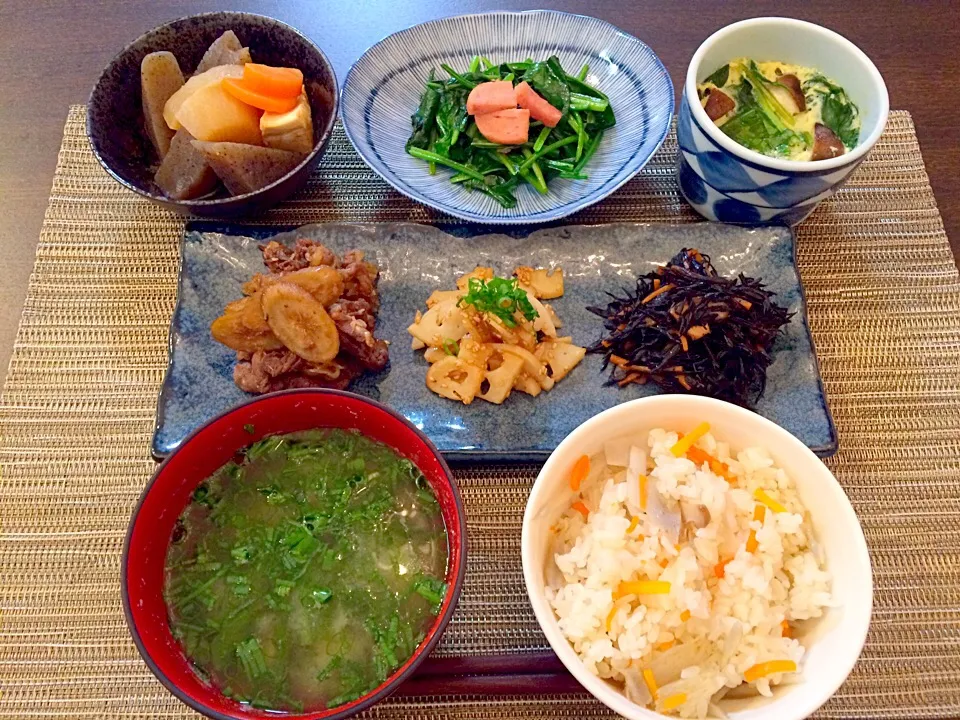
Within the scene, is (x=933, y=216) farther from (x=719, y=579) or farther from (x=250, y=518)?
(x=250, y=518)

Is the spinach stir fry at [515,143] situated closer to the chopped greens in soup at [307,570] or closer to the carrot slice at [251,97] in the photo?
the carrot slice at [251,97]

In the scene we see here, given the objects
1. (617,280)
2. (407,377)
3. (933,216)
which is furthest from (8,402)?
(933,216)

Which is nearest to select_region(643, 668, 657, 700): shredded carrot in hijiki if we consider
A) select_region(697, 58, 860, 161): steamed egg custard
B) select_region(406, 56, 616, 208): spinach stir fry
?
select_region(406, 56, 616, 208): spinach stir fry

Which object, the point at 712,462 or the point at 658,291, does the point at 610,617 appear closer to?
the point at 712,462

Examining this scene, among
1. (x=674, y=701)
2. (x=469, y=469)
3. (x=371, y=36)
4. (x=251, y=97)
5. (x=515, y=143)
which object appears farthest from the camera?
(x=371, y=36)

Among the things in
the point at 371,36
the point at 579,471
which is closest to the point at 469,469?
the point at 579,471

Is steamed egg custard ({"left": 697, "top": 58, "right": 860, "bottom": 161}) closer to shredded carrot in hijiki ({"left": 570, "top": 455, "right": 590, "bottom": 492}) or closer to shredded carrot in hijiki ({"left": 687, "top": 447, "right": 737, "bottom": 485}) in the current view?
shredded carrot in hijiki ({"left": 687, "top": 447, "right": 737, "bottom": 485})
